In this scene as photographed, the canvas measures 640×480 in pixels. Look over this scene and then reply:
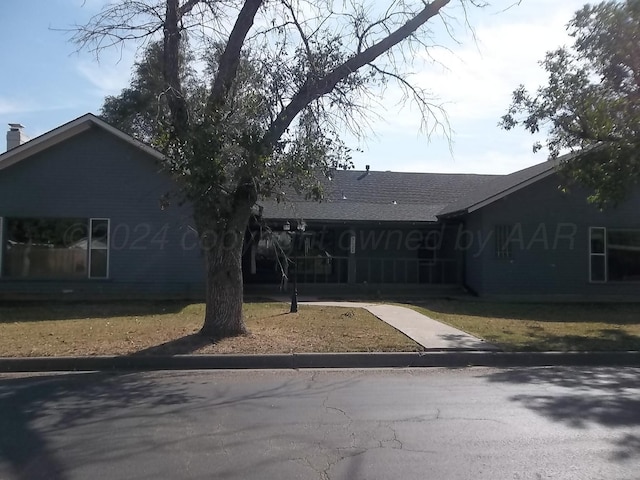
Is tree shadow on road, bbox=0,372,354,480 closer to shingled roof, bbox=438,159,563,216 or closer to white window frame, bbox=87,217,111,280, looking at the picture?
white window frame, bbox=87,217,111,280

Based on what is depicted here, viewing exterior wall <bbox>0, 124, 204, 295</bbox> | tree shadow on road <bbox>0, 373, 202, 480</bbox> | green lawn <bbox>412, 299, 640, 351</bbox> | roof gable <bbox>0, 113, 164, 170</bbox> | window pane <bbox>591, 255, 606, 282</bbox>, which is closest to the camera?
tree shadow on road <bbox>0, 373, 202, 480</bbox>

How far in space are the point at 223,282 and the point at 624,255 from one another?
608 inches

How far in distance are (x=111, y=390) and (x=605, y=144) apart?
42.6ft

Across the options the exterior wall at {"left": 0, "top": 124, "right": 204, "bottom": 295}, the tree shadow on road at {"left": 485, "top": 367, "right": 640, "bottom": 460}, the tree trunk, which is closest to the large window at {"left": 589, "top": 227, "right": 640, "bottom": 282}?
the tree shadow on road at {"left": 485, "top": 367, "right": 640, "bottom": 460}

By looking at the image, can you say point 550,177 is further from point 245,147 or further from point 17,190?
point 17,190

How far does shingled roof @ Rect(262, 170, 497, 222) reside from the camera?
A: 70.6 ft

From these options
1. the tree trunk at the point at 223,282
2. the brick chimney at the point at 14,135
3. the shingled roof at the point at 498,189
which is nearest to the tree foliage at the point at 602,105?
the shingled roof at the point at 498,189

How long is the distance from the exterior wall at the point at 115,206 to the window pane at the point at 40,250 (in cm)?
22

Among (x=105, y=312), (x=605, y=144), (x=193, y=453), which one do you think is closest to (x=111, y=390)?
(x=193, y=453)

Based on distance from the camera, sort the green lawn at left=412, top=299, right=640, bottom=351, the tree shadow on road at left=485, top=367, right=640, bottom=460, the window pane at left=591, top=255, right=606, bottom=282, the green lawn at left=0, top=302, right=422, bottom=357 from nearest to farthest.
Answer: the tree shadow on road at left=485, top=367, right=640, bottom=460
the green lawn at left=0, top=302, right=422, bottom=357
the green lawn at left=412, top=299, right=640, bottom=351
the window pane at left=591, top=255, right=606, bottom=282

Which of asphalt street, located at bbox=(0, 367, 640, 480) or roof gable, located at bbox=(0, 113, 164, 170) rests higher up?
roof gable, located at bbox=(0, 113, 164, 170)

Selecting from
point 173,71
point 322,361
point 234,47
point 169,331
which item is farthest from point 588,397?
point 173,71

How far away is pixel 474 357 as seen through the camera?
1035cm

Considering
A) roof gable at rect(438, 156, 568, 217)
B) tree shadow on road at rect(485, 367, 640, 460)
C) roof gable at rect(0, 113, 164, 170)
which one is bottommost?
tree shadow on road at rect(485, 367, 640, 460)
